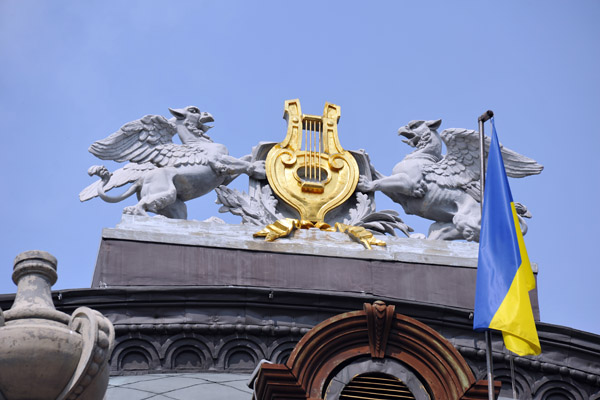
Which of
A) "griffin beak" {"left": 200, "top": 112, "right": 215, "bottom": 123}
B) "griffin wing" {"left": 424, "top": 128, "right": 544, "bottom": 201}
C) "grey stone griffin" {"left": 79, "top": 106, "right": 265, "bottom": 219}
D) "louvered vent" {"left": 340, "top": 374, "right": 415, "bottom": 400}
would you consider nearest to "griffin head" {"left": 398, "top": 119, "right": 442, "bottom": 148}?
"griffin wing" {"left": 424, "top": 128, "right": 544, "bottom": 201}

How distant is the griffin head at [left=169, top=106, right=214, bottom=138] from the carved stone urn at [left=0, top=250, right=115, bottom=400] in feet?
41.9

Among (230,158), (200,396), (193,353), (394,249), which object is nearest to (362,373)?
(200,396)

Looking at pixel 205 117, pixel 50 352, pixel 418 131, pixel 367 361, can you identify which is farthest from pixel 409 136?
pixel 50 352

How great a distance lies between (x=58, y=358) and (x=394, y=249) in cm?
1179

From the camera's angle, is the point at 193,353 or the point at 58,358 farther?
the point at 193,353

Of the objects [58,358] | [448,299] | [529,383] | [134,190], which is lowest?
[58,358]

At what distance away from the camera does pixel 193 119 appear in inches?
1152

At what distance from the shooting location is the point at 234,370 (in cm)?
2427

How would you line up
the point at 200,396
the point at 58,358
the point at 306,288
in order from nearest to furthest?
the point at 58,358
the point at 200,396
the point at 306,288

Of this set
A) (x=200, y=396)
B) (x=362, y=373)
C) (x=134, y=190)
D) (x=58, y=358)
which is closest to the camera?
(x=58, y=358)

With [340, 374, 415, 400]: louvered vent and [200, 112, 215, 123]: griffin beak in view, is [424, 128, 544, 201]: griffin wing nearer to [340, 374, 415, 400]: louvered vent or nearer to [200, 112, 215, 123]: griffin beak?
[200, 112, 215, 123]: griffin beak

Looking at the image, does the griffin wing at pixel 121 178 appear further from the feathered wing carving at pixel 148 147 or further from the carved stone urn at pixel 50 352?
the carved stone urn at pixel 50 352

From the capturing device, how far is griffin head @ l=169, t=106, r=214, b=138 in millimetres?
29172

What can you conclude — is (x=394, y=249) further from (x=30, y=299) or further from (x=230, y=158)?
(x=30, y=299)
